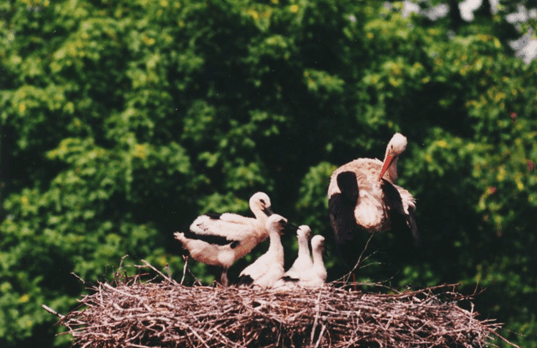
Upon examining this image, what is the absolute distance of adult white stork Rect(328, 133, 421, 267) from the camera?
20.1 ft

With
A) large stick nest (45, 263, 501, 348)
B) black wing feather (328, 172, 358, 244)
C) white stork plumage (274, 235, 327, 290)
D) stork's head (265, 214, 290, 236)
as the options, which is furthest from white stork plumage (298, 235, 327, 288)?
large stick nest (45, 263, 501, 348)

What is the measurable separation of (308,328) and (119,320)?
3.69 feet

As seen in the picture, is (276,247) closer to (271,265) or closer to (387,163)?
(271,265)

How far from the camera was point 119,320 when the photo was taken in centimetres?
508

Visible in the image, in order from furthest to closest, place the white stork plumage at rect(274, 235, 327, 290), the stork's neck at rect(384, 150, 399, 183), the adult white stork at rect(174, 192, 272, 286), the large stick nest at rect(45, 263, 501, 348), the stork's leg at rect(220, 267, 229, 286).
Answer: the stork's leg at rect(220, 267, 229, 286), the adult white stork at rect(174, 192, 272, 286), the stork's neck at rect(384, 150, 399, 183), the white stork plumage at rect(274, 235, 327, 290), the large stick nest at rect(45, 263, 501, 348)

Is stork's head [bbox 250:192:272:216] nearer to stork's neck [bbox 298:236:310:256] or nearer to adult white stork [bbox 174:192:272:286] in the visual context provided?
adult white stork [bbox 174:192:272:286]

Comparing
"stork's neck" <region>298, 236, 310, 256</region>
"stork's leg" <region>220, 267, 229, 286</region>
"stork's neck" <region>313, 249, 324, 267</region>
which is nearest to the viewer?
"stork's neck" <region>313, 249, 324, 267</region>

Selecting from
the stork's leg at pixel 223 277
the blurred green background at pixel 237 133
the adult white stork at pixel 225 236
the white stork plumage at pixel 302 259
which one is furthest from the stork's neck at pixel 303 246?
the blurred green background at pixel 237 133

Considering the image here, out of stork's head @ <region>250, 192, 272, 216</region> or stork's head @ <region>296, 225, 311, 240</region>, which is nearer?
stork's head @ <region>296, 225, 311, 240</region>

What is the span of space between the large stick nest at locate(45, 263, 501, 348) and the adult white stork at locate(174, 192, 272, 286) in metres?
1.19

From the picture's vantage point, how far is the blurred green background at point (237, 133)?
32.4 feet

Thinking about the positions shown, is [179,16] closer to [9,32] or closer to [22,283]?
[9,32]

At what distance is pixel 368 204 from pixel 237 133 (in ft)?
13.4

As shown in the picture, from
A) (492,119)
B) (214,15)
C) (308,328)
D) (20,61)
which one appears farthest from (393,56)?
(308,328)
